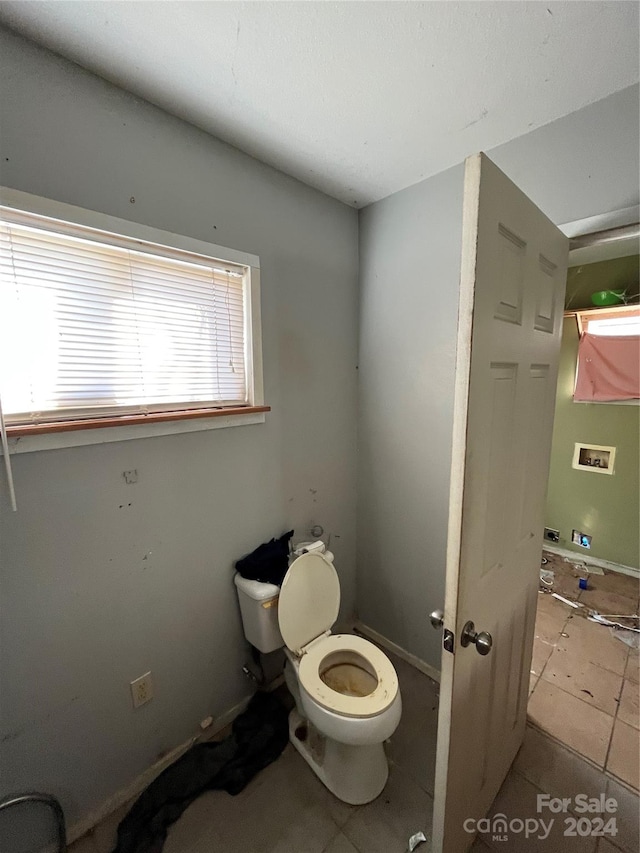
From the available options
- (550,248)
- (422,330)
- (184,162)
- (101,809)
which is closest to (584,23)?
(550,248)

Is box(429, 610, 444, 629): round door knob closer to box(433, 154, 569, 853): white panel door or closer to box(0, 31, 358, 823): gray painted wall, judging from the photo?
box(433, 154, 569, 853): white panel door

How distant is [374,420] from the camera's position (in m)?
1.85

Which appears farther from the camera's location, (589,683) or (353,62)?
(589,683)

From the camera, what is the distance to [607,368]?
2.46m

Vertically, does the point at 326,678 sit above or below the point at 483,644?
below

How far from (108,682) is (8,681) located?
0.29 meters

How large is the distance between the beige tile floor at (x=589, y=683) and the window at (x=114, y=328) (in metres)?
1.93

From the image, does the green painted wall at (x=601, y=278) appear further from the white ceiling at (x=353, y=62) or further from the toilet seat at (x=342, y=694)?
the toilet seat at (x=342, y=694)

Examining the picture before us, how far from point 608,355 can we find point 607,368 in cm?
9

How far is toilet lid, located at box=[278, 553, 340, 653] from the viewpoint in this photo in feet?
4.58

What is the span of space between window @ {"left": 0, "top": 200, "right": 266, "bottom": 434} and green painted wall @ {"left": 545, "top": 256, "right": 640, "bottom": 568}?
2.61 metres

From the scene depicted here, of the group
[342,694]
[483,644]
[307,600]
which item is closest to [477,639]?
[483,644]

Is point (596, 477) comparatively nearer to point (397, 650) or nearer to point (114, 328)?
point (397, 650)

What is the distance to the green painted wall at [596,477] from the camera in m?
2.48
